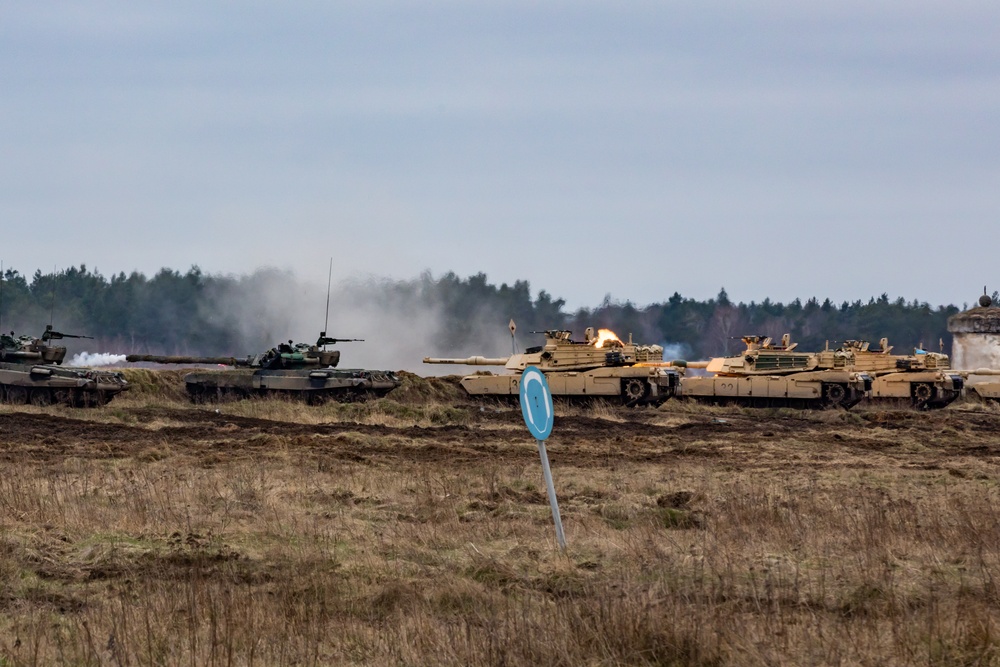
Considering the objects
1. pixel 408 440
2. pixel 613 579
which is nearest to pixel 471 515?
pixel 613 579

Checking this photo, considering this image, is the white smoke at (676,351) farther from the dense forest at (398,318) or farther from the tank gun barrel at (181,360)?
the tank gun barrel at (181,360)

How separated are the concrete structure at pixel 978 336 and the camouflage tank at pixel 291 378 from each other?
78.4 feet

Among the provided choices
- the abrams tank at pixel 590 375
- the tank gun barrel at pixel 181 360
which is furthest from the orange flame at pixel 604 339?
the tank gun barrel at pixel 181 360

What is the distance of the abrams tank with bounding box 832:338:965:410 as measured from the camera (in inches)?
1674

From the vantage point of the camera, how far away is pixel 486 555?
11562mm

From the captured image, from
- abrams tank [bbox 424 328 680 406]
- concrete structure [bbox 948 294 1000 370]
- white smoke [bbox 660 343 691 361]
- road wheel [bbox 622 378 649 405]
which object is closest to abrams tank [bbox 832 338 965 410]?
concrete structure [bbox 948 294 1000 370]

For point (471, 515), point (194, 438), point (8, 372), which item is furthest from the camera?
point (8, 372)

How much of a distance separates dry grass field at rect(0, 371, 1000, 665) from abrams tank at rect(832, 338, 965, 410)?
1896 cm

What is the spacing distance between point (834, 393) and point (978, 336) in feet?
38.9

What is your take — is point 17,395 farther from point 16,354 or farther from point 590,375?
point 590,375

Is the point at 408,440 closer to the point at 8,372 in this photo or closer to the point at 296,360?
the point at 296,360

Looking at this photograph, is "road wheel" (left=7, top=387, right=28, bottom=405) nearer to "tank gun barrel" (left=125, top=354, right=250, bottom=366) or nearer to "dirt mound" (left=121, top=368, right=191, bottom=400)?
"tank gun barrel" (left=125, top=354, right=250, bottom=366)

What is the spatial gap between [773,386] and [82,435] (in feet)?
76.6

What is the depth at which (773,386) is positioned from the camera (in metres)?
41.1
